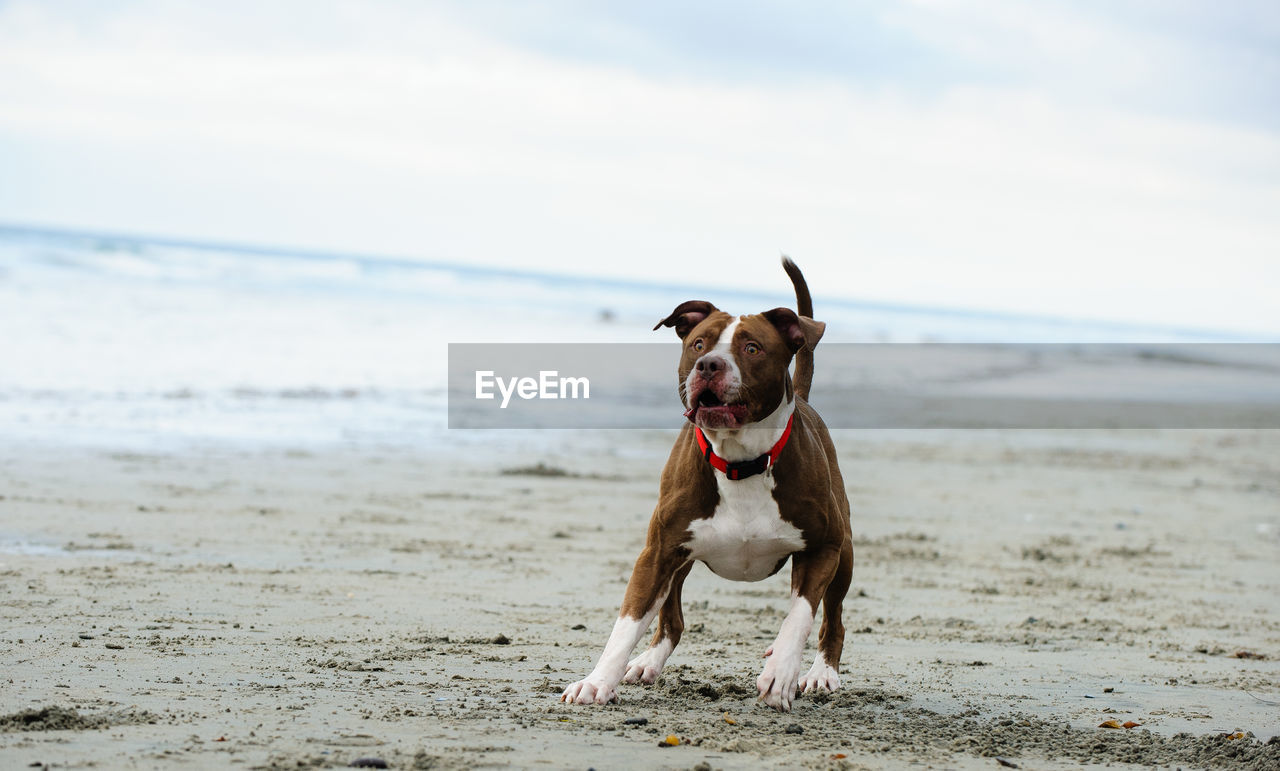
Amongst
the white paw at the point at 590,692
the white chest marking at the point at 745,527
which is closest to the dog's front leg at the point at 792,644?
the white chest marking at the point at 745,527

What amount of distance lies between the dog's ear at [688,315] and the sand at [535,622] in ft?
4.37

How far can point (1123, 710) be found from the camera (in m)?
4.68

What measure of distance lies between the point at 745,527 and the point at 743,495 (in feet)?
0.36

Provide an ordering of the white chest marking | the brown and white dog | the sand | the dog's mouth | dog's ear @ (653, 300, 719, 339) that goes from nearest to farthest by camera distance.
Result: the sand, the dog's mouth, the brown and white dog, the white chest marking, dog's ear @ (653, 300, 719, 339)

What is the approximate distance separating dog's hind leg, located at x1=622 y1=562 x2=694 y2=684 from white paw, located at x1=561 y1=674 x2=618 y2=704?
39 centimetres

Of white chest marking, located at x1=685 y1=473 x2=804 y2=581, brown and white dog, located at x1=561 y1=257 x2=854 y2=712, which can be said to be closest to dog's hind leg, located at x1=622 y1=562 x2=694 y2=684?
brown and white dog, located at x1=561 y1=257 x2=854 y2=712

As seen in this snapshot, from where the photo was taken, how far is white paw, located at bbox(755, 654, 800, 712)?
14.3 feet

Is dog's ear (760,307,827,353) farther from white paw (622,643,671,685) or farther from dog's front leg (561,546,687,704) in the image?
white paw (622,643,671,685)

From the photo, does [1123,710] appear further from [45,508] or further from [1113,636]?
[45,508]

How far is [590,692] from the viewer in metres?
4.31

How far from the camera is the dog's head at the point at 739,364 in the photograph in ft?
13.7

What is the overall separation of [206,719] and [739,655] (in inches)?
92.0

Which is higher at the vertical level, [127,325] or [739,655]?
[127,325]

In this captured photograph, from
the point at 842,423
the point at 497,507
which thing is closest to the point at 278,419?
the point at 497,507
